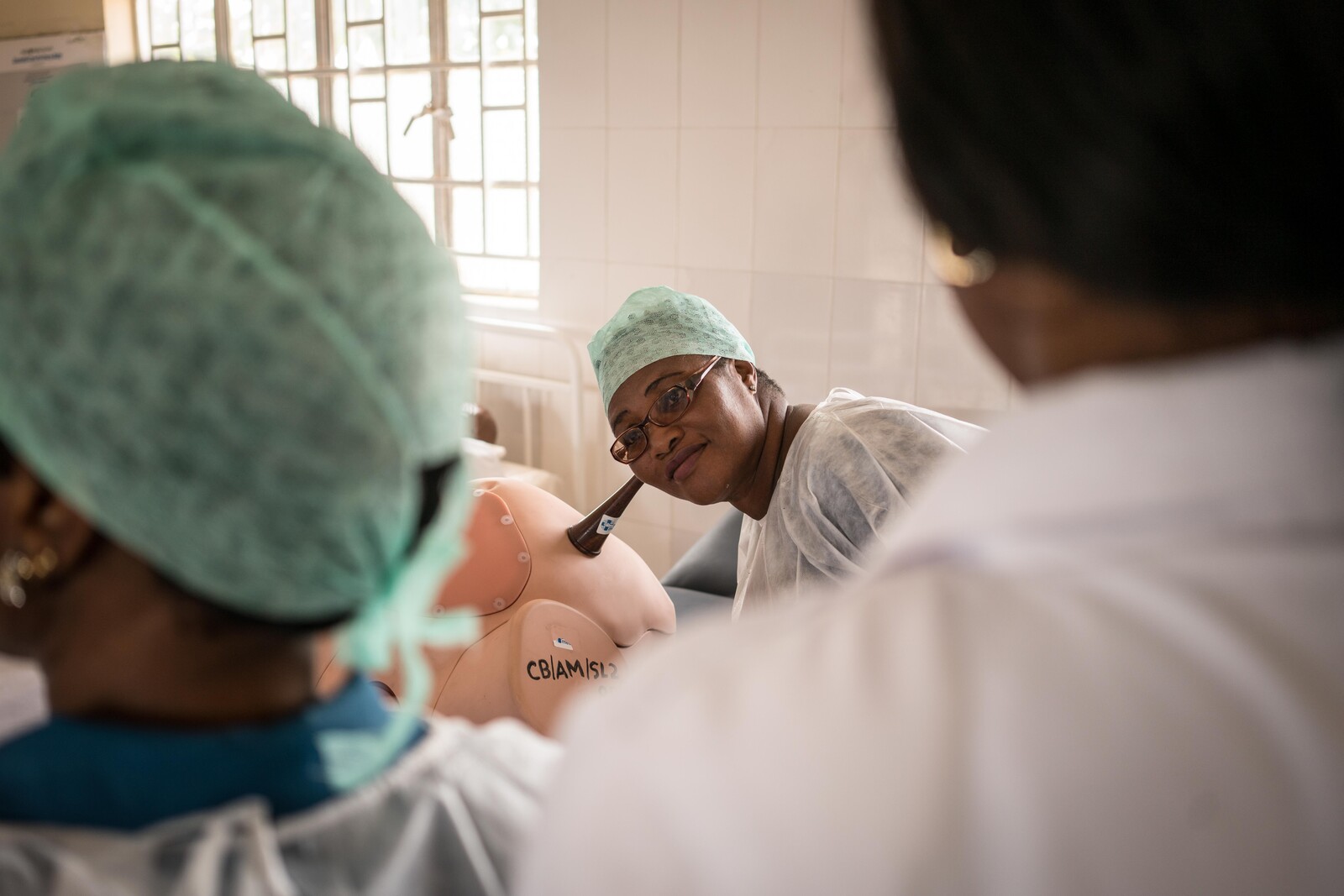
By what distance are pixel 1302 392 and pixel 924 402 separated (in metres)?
2.69

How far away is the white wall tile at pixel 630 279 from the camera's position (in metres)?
3.57

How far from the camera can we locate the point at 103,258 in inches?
24.8

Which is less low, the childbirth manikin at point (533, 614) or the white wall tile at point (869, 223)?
the white wall tile at point (869, 223)

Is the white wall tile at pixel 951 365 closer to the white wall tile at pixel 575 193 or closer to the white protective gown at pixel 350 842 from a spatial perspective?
the white wall tile at pixel 575 193

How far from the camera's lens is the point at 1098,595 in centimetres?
49

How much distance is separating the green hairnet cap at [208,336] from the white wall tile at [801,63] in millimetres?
2642

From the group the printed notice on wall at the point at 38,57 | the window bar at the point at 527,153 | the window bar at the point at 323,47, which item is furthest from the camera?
the printed notice on wall at the point at 38,57

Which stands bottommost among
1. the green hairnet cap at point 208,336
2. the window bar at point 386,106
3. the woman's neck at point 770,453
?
the woman's neck at point 770,453

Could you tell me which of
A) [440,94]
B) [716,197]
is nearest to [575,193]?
[716,197]

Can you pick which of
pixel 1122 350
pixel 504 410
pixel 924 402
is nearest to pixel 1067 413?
pixel 1122 350

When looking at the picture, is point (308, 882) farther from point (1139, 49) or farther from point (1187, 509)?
point (1139, 49)

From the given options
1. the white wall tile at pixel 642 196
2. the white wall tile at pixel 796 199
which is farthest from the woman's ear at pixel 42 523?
the white wall tile at pixel 642 196

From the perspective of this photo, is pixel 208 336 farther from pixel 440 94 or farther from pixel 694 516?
pixel 440 94

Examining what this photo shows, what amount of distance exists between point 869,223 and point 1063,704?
2.80 meters
